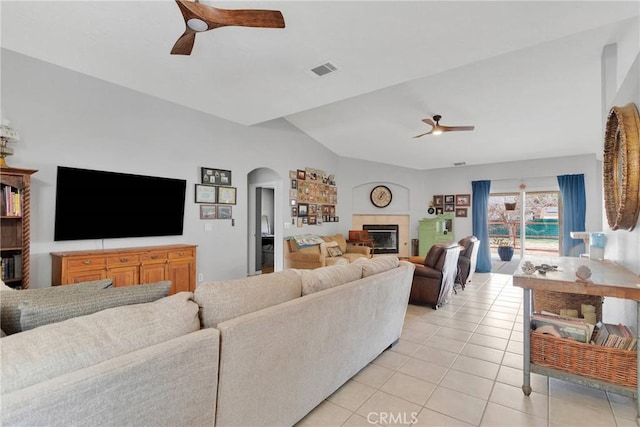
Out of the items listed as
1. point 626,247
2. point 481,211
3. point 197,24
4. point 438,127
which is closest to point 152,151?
point 197,24

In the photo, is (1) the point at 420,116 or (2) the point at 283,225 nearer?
(1) the point at 420,116

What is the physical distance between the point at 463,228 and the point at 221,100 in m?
→ 6.38

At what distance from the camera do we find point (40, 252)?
3.20m

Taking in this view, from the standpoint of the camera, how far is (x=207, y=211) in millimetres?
4668

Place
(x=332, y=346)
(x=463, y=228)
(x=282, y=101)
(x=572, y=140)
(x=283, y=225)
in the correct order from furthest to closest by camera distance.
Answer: (x=463, y=228)
(x=283, y=225)
(x=572, y=140)
(x=282, y=101)
(x=332, y=346)

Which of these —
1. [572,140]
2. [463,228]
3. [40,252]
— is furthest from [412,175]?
[40,252]

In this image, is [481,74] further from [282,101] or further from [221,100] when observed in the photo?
[221,100]

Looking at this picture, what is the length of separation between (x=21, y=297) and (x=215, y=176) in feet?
12.1

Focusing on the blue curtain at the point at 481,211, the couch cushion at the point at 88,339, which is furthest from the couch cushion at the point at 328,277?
the blue curtain at the point at 481,211

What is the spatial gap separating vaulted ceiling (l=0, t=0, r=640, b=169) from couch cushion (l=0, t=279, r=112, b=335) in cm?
215

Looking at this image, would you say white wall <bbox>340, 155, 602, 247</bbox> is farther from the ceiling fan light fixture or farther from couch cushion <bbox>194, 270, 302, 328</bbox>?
couch cushion <bbox>194, 270, 302, 328</bbox>

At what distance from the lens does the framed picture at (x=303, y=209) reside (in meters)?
6.23

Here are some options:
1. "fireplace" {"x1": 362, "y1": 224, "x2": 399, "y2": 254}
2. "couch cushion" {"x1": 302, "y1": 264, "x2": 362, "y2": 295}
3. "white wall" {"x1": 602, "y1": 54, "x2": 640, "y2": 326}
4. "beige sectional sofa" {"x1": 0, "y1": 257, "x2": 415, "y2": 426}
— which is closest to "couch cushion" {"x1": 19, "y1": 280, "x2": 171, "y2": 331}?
"beige sectional sofa" {"x1": 0, "y1": 257, "x2": 415, "y2": 426}

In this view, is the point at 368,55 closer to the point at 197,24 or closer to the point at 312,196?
the point at 197,24
